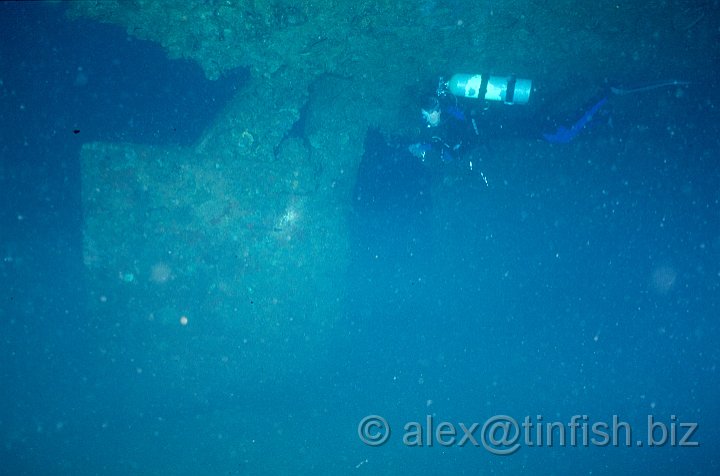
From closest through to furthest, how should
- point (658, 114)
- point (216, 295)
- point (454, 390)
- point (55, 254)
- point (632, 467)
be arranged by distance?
point (55, 254), point (216, 295), point (658, 114), point (454, 390), point (632, 467)

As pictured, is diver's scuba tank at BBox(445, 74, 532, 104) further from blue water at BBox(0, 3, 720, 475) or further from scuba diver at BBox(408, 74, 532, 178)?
blue water at BBox(0, 3, 720, 475)

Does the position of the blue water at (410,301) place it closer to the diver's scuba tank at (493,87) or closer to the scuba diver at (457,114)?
the scuba diver at (457,114)

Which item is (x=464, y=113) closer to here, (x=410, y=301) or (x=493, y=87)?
(x=493, y=87)

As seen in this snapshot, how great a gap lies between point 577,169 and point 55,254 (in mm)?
5995

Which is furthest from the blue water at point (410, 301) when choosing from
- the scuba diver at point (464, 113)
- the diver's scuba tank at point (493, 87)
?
the diver's scuba tank at point (493, 87)

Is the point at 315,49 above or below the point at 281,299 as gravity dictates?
above

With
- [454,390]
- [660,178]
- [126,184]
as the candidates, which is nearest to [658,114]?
[660,178]

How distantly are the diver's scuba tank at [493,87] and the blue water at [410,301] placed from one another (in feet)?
1.95

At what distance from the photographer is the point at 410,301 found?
15.7 ft

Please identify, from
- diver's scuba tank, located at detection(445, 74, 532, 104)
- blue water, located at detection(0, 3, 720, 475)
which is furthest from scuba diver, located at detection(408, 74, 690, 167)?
blue water, located at detection(0, 3, 720, 475)

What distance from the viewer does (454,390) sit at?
531cm

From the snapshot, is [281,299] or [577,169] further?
[577,169]

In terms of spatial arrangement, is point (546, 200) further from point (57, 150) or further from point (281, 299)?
point (57, 150)

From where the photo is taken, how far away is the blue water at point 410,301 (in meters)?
3.32
